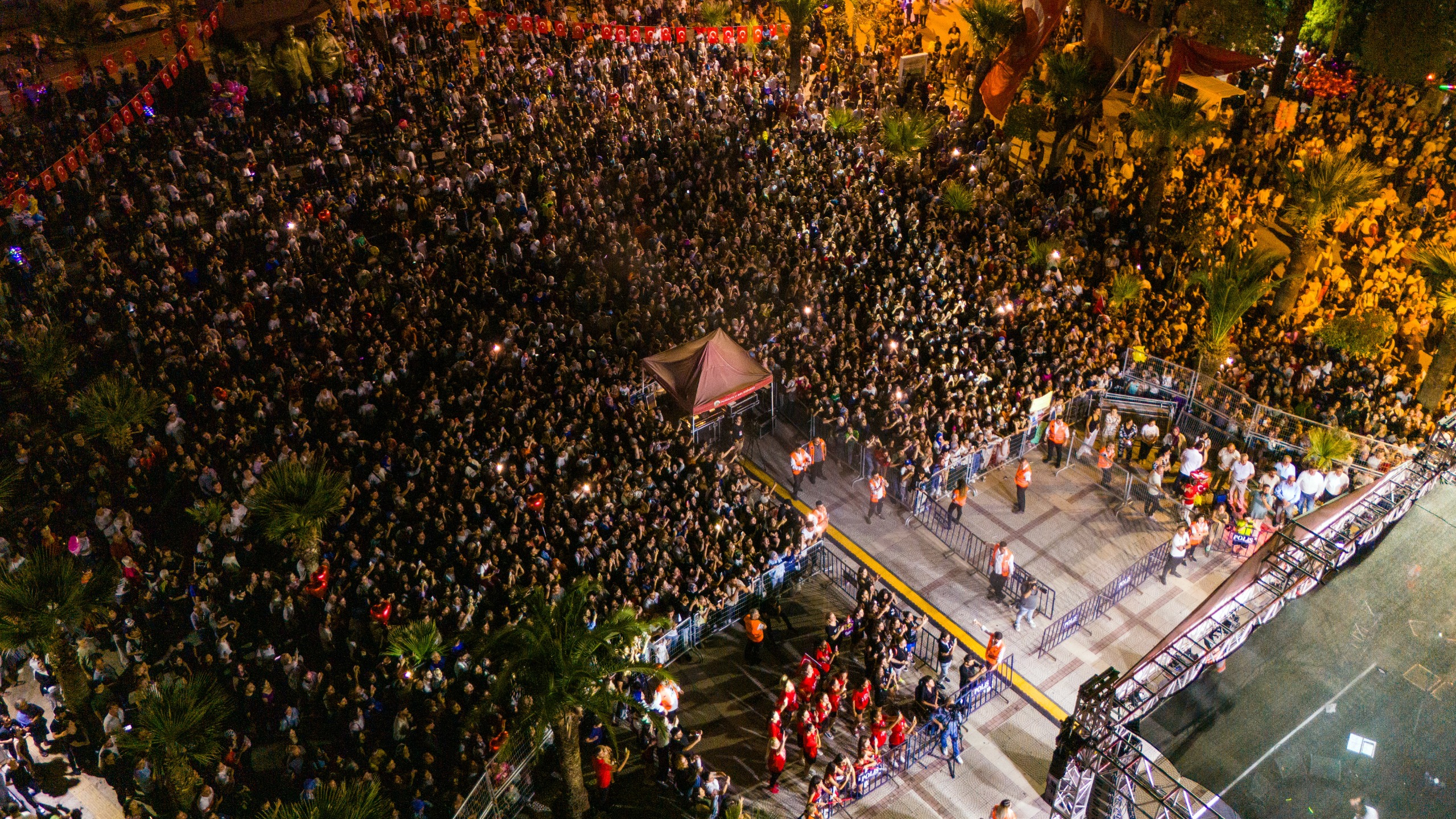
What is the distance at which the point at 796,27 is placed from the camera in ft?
111

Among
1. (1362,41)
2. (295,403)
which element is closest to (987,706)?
(295,403)

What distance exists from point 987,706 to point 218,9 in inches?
1116

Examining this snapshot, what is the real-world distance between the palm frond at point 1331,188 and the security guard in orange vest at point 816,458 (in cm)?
1307

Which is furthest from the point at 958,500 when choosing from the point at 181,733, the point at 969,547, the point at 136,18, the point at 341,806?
the point at 136,18

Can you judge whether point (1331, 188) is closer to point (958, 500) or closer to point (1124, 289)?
point (1124, 289)

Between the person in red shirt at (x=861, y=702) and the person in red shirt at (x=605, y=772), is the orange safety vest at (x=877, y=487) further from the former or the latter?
the person in red shirt at (x=605, y=772)

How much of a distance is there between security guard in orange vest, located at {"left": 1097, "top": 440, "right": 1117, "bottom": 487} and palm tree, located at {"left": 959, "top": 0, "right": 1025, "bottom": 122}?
13877 millimetres

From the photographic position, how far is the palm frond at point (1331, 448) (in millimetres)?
21156

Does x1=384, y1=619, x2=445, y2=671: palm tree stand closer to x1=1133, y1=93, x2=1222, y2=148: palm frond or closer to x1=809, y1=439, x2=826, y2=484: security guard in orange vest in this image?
x1=809, y1=439, x2=826, y2=484: security guard in orange vest

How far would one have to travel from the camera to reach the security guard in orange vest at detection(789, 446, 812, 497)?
71.1 ft

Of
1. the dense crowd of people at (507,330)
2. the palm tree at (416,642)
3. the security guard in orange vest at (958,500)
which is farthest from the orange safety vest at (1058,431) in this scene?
the palm tree at (416,642)

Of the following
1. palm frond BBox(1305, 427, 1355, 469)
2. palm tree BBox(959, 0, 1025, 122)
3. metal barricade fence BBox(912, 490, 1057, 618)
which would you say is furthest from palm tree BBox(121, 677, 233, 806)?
palm tree BBox(959, 0, 1025, 122)

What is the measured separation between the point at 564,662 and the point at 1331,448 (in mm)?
16467

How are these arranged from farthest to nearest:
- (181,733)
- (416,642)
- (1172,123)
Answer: (1172,123) → (416,642) → (181,733)
